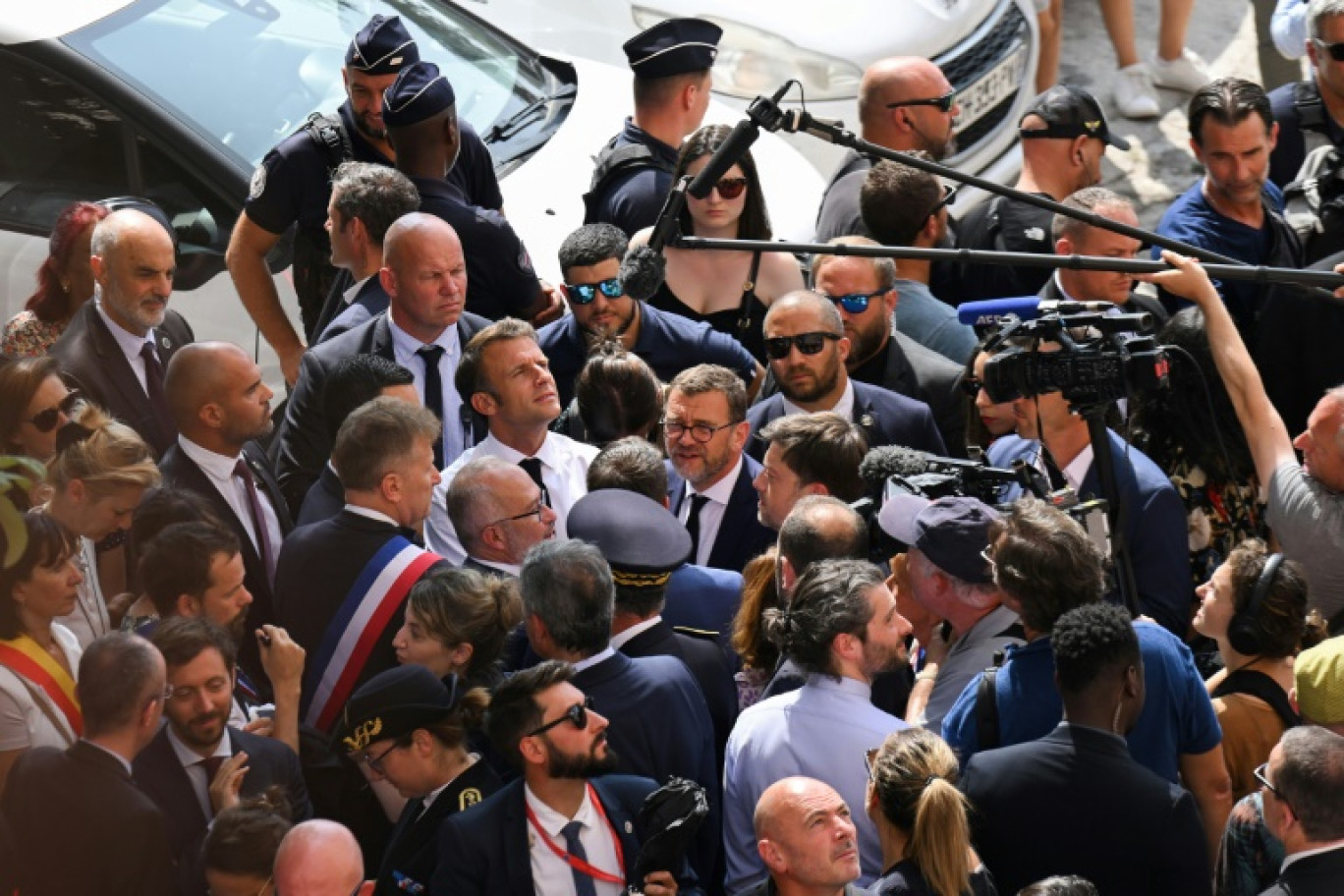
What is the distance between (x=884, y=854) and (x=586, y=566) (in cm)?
97

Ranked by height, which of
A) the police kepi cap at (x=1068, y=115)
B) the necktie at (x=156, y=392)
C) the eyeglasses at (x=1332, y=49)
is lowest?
the necktie at (x=156, y=392)

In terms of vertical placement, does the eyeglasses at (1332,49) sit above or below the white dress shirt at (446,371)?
above

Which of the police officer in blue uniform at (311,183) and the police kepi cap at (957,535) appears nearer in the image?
the police kepi cap at (957,535)

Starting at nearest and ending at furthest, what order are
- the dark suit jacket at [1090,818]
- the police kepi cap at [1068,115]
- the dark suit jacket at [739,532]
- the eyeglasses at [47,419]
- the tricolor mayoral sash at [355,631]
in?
the dark suit jacket at [1090,818] → the tricolor mayoral sash at [355,631] → the eyeglasses at [47,419] → the dark suit jacket at [739,532] → the police kepi cap at [1068,115]

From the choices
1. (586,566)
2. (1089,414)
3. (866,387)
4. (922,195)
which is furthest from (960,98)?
(586,566)

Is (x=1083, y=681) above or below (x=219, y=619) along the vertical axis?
above

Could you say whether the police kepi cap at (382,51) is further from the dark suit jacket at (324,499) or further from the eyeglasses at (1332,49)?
the eyeglasses at (1332,49)

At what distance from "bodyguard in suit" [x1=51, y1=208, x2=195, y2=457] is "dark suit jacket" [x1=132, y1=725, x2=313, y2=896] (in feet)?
5.36

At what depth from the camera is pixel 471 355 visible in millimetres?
6535

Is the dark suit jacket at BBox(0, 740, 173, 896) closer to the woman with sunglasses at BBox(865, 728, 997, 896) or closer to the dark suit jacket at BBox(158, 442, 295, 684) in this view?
the dark suit jacket at BBox(158, 442, 295, 684)

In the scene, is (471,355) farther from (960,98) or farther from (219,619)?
(960,98)

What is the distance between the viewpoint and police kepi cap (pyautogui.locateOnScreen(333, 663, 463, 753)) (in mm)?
4953

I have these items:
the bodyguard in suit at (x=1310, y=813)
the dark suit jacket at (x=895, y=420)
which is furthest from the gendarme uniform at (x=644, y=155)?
the bodyguard in suit at (x=1310, y=813)

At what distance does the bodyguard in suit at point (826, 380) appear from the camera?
658 cm
